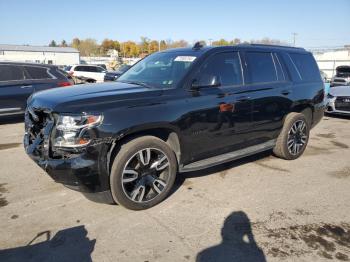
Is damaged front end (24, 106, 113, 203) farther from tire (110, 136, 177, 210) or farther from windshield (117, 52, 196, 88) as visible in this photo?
windshield (117, 52, 196, 88)

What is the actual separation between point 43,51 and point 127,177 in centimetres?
6475

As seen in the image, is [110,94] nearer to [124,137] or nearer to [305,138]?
[124,137]

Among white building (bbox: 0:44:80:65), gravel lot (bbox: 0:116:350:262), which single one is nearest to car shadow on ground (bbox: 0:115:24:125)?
gravel lot (bbox: 0:116:350:262)

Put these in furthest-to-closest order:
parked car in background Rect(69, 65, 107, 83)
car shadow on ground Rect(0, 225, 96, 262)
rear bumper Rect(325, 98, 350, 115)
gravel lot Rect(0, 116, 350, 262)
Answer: parked car in background Rect(69, 65, 107, 83)
rear bumper Rect(325, 98, 350, 115)
gravel lot Rect(0, 116, 350, 262)
car shadow on ground Rect(0, 225, 96, 262)

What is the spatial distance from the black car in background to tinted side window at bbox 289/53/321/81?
6.42 m

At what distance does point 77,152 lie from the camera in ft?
11.3

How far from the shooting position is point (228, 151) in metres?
4.78

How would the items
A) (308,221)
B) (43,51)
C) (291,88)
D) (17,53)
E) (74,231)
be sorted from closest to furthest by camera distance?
(74,231) < (308,221) < (291,88) < (17,53) < (43,51)

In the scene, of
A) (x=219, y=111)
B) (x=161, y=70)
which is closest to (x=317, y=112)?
→ (x=219, y=111)

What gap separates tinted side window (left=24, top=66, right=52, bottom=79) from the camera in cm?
921

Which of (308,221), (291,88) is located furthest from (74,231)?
(291,88)

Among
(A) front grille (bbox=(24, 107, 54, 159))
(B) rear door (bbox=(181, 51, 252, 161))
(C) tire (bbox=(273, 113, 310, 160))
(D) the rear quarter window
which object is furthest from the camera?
(D) the rear quarter window

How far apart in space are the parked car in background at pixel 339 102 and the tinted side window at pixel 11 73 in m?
9.18

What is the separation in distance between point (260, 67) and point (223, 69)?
825 millimetres
